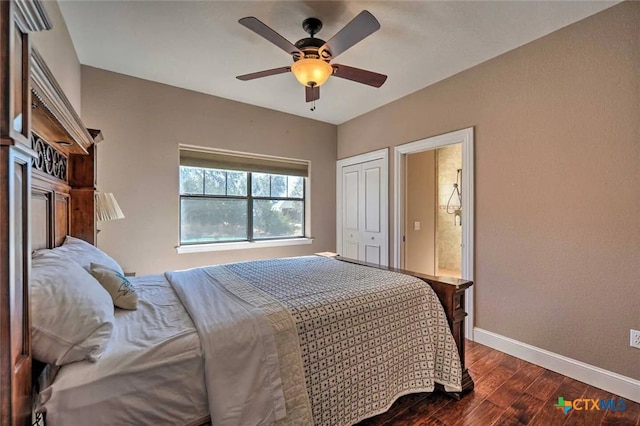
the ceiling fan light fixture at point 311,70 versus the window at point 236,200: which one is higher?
the ceiling fan light fixture at point 311,70

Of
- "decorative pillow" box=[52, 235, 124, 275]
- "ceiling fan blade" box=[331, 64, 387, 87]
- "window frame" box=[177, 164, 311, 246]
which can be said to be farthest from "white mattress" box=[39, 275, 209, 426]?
"window frame" box=[177, 164, 311, 246]

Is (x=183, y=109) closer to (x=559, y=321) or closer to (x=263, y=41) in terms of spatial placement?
(x=263, y=41)

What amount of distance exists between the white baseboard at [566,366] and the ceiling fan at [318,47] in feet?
8.23

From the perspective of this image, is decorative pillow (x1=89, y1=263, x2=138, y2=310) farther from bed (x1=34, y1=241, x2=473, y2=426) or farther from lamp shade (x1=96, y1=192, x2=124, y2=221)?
lamp shade (x1=96, y1=192, x2=124, y2=221)

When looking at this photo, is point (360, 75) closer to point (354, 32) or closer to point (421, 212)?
point (354, 32)

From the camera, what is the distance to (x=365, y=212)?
4277 millimetres

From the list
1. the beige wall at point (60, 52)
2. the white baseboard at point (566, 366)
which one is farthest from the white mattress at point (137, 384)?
the white baseboard at point (566, 366)

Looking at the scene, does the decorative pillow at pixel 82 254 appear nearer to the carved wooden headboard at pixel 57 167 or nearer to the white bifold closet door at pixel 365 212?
the carved wooden headboard at pixel 57 167

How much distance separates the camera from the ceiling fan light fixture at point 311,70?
2025mm

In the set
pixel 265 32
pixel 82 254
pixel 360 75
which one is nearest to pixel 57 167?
pixel 82 254

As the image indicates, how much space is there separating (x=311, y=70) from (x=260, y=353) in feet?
5.90

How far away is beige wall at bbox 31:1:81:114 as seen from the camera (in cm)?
182

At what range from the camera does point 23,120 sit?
84cm

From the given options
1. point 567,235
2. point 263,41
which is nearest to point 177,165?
point 263,41
